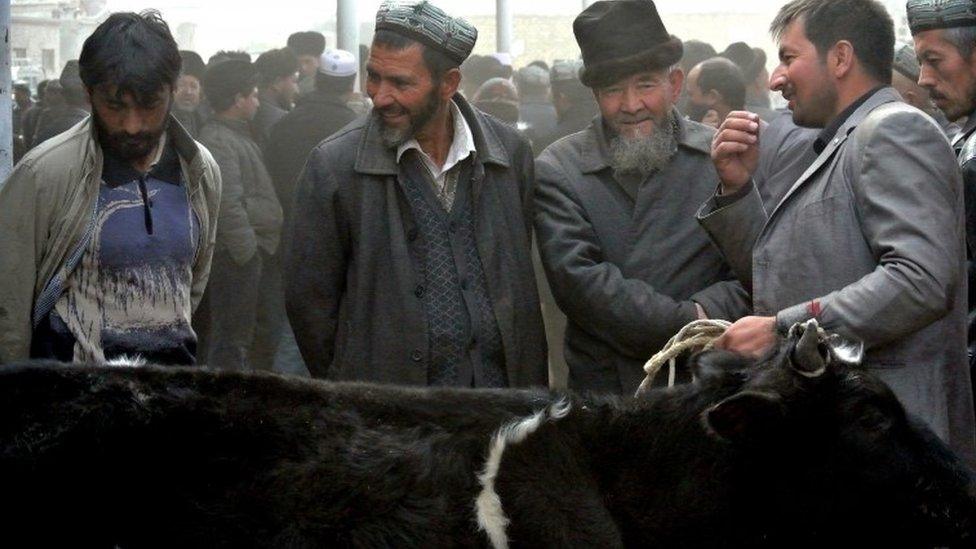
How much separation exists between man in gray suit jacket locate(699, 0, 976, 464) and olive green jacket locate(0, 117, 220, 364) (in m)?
2.09

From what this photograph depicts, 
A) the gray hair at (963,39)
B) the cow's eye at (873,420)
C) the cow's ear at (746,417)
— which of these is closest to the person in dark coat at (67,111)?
the gray hair at (963,39)

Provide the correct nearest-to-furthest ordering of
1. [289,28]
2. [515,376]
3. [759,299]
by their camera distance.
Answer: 1. [759,299]
2. [515,376]
3. [289,28]

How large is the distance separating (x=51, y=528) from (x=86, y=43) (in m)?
2.28

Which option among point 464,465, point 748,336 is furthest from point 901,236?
point 464,465

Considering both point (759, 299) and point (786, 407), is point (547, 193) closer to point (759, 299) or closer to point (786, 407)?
point (759, 299)

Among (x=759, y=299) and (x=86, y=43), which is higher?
(x=86, y=43)

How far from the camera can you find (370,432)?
337 centimetres

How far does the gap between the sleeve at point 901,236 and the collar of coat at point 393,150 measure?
4.61ft

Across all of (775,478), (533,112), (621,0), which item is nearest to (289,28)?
(533,112)

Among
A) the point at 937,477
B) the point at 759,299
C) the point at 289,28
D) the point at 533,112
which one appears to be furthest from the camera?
the point at 289,28

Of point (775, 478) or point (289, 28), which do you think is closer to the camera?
point (775, 478)

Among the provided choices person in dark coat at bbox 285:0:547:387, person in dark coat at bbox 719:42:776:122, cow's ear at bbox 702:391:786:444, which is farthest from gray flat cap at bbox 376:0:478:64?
person in dark coat at bbox 719:42:776:122

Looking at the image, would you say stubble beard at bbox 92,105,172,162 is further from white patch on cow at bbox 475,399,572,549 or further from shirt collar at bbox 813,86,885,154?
shirt collar at bbox 813,86,885,154

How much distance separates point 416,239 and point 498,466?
2025mm
